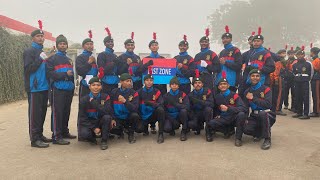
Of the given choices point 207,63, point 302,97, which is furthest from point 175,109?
point 302,97

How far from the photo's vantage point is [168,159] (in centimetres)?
Answer: 444

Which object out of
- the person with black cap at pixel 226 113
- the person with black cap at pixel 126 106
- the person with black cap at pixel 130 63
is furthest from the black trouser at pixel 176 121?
the person with black cap at pixel 130 63

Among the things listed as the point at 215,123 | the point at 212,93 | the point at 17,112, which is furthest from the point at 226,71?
the point at 17,112

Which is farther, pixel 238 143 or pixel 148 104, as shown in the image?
pixel 148 104

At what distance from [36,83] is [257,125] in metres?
4.17

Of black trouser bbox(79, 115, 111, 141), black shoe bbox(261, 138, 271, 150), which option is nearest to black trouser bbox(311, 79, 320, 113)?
black shoe bbox(261, 138, 271, 150)

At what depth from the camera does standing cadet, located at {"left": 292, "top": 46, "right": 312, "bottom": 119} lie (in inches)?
312

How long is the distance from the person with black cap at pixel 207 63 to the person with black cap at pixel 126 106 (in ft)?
5.30

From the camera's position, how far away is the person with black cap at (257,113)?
17.0 feet

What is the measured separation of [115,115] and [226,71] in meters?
2.60

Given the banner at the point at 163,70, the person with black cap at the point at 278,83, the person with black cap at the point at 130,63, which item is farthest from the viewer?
the person with black cap at the point at 278,83

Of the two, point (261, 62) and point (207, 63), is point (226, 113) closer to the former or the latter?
point (207, 63)

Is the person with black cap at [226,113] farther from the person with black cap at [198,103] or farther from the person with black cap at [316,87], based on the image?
the person with black cap at [316,87]

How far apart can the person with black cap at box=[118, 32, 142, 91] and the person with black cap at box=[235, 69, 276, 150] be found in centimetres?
239
